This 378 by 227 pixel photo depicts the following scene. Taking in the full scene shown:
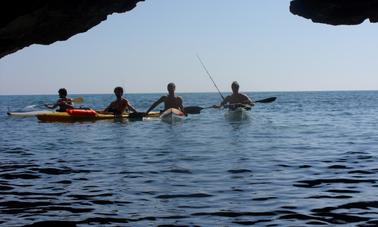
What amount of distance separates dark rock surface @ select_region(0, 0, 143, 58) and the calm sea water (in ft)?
9.10

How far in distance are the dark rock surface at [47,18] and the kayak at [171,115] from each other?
12.9 meters

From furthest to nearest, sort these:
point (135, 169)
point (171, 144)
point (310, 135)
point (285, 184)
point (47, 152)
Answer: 1. point (310, 135)
2. point (171, 144)
3. point (47, 152)
4. point (135, 169)
5. point (285, 184)

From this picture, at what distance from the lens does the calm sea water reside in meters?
7.09

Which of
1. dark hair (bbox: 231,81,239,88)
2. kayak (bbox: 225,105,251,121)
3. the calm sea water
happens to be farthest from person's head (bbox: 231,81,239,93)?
the calm sea water

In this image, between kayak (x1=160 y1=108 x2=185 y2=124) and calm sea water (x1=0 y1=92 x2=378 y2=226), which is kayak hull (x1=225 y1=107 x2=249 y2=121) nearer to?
kayak (x1=160 y1=108 x2=185 y2=124)

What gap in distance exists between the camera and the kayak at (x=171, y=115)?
24.1m

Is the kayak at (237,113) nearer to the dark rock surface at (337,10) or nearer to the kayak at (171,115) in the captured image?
the kayak at (171,115)

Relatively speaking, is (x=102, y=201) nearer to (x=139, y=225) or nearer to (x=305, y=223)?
(x=139, y=225)

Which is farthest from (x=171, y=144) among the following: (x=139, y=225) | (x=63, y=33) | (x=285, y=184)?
(x=139, y=225)

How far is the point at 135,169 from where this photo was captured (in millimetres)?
11328

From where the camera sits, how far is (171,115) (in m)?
24.3

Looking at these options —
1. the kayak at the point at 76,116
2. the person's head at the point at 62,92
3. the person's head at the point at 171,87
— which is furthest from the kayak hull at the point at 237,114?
the person's head at the point at 62,92

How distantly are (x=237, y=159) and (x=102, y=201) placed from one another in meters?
5.34

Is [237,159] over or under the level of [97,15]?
under
